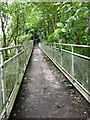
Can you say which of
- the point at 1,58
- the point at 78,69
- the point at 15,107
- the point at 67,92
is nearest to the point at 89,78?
the point at 78,69

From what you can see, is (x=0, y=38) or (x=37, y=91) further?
(x=0, y=38)

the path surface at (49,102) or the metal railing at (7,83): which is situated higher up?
the metal railing at (7,83)

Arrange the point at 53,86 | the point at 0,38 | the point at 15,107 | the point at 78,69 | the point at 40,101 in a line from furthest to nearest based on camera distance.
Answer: the point at 0,38 → the point at 53,86 → the point at 78,69 → the point at 40,101 → the point at 15,107

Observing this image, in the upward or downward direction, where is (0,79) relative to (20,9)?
downward

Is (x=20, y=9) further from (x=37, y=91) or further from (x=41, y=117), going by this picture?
(x=41, y=117)

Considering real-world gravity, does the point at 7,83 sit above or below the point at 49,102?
above

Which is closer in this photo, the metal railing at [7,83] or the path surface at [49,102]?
the metal railing at [7,83]

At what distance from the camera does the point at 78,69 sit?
382cm

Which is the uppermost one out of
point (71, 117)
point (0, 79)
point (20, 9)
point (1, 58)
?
point (20, 9)

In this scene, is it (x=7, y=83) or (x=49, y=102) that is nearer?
(x=7, y=83)

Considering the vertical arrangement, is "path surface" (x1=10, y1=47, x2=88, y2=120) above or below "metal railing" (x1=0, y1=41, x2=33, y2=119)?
below

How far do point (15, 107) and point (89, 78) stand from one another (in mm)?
1554

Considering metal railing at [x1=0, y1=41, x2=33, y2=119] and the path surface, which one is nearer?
metal railing at [x1=0, y1=41, x2=33, y2=119]

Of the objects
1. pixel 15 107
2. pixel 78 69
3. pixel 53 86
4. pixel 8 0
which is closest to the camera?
pixel 15 107
